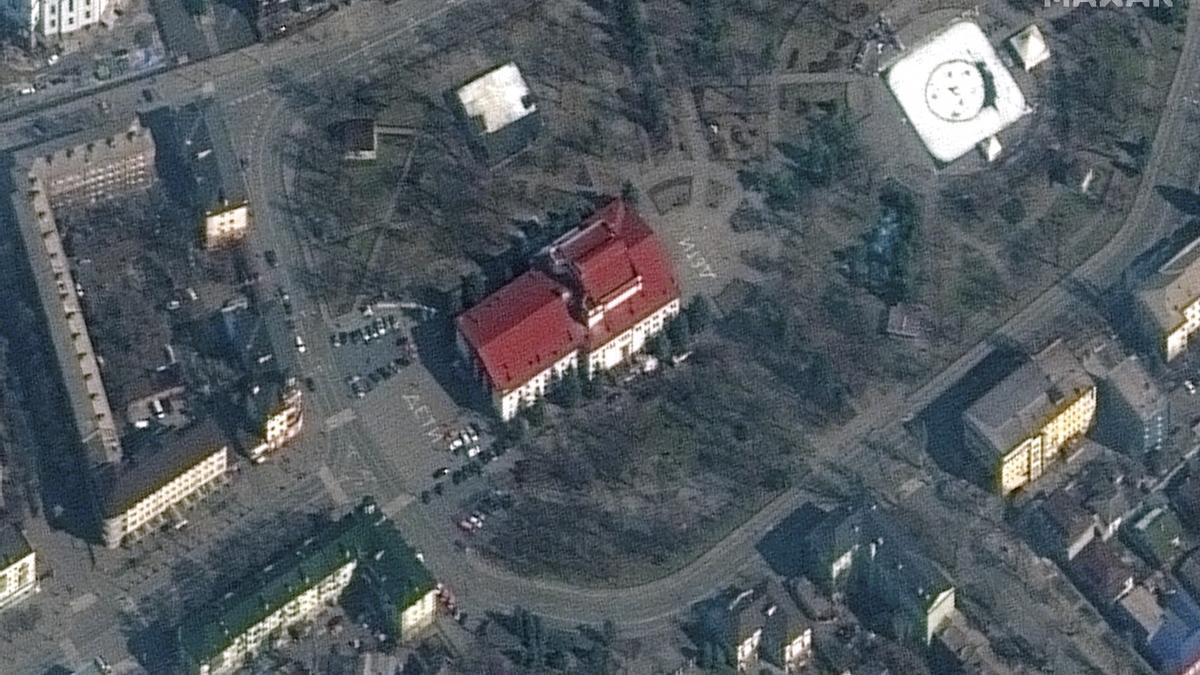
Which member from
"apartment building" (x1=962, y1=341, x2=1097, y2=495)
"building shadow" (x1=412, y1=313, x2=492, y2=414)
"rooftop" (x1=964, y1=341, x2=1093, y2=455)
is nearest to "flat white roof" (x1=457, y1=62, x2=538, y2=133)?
"building shadow" (x1=412, y1=313, x2=492, y2=414)

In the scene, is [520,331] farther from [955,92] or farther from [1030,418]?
[955,92]

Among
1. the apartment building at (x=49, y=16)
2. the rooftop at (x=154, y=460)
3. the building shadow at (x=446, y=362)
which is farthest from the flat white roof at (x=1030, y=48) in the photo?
the rooftop at (x=154, y=460)

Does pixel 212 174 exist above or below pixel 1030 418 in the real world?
above

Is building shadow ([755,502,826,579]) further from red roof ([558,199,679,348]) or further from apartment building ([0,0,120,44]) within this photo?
apartment building ([0,0,120,44])

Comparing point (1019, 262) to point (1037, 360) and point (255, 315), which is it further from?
point (255, 315)

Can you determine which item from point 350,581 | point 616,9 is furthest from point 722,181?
point 350,581

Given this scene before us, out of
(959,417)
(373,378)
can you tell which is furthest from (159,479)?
(959,417)
